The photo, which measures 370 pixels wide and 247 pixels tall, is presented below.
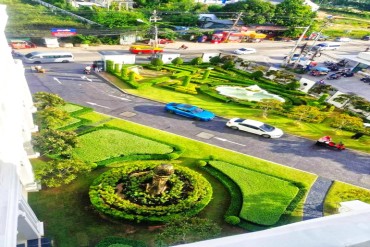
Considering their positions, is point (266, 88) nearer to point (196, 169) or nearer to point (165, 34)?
point (196, 169)

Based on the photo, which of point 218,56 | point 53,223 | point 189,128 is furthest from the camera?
point 218,56

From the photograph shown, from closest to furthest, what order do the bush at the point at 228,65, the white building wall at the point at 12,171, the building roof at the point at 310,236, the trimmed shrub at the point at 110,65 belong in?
the building roof at the point at 310,236 → the white building wall at the point at 12,171 → the trimmed shrub at the point at 110,65 → the bush at the point at 228,65

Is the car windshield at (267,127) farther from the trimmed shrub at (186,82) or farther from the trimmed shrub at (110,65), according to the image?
the trimmed shrub at (110,65)

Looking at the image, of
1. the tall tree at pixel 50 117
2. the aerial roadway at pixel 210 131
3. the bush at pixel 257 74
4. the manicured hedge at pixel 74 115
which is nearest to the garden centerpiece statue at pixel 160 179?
the aerial roadway at pixel 210 131

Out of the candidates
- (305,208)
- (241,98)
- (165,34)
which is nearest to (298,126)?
(241,98)

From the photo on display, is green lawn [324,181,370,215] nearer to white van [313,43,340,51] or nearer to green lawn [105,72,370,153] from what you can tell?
green lawn [105,72,370,153]

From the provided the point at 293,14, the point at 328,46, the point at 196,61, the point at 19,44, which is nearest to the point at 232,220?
the point at 196,61
